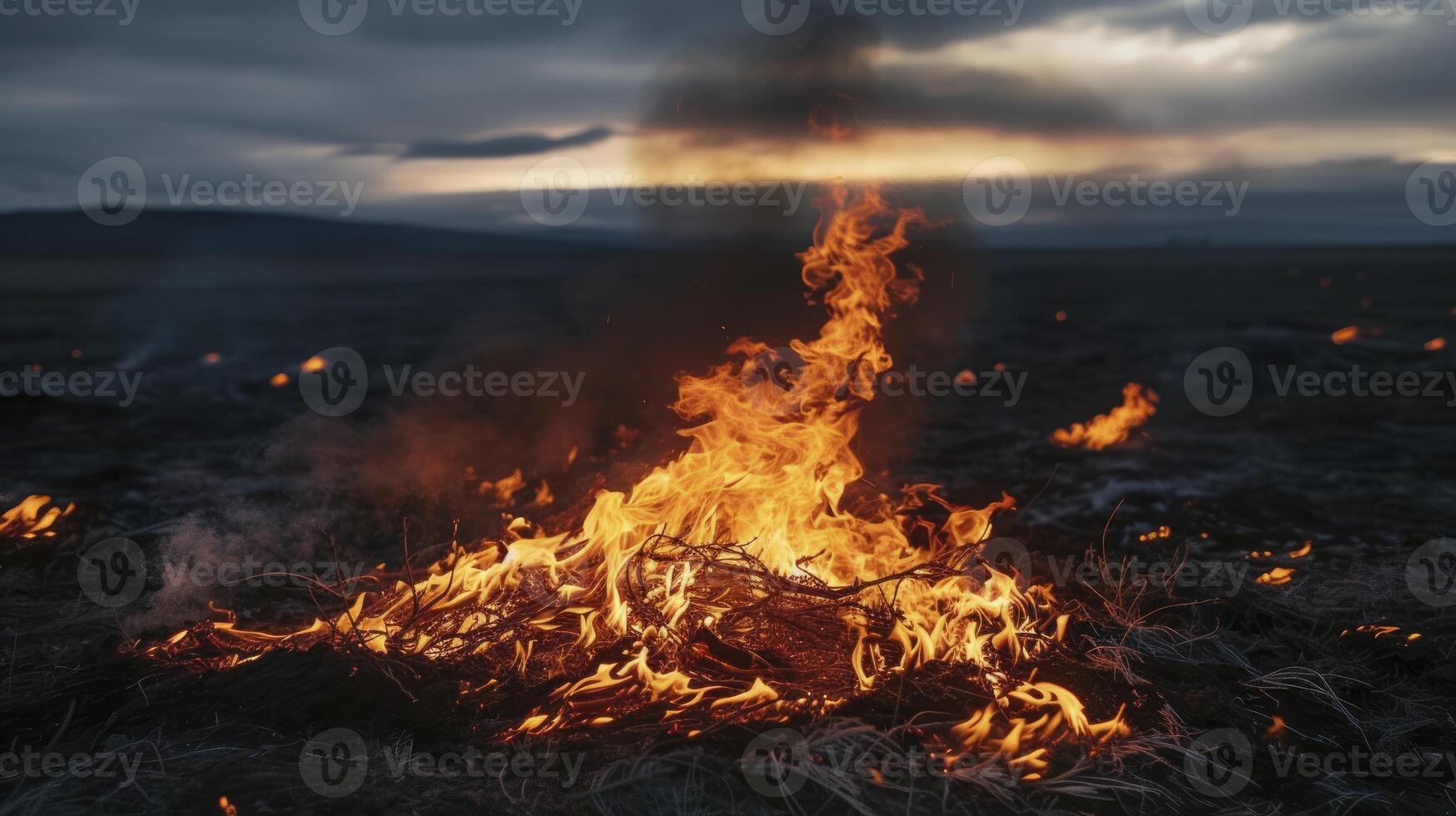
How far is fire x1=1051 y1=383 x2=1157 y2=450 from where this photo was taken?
21219 mm

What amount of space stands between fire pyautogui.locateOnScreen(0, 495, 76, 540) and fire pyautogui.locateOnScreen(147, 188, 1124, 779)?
16.8ft

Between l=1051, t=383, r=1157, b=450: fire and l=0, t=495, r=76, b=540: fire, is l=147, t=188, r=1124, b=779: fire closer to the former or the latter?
l=0, t=495, r=76, b=540: fire

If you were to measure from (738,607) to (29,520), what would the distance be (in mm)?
9097

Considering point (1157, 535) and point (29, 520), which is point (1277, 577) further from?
point (29, 520)

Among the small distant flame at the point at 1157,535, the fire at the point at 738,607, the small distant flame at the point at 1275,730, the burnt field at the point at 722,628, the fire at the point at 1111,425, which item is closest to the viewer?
the burnt field at the point at 722,628

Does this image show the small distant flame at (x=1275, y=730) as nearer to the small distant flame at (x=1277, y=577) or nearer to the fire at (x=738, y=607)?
the fire at (x=738, y=607)

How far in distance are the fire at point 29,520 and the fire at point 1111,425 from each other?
60.1ft

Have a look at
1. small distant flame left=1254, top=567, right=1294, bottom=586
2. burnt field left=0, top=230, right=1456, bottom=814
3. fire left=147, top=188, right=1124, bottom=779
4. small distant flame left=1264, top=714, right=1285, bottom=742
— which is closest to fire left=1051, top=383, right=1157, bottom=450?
burnt field left=0, top=230, right=1456, bottom=814

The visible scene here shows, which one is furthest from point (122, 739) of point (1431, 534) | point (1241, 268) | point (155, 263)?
point (1241, 268)

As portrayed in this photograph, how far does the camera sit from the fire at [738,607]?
5.45 m

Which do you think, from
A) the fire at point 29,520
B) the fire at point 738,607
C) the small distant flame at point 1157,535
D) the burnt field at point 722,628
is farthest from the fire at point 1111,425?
the fire at point 29,520

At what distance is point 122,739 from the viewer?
17.0 ft

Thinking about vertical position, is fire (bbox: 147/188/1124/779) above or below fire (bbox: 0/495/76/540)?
below

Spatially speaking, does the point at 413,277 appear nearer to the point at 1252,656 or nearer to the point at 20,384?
the point at 20,384
